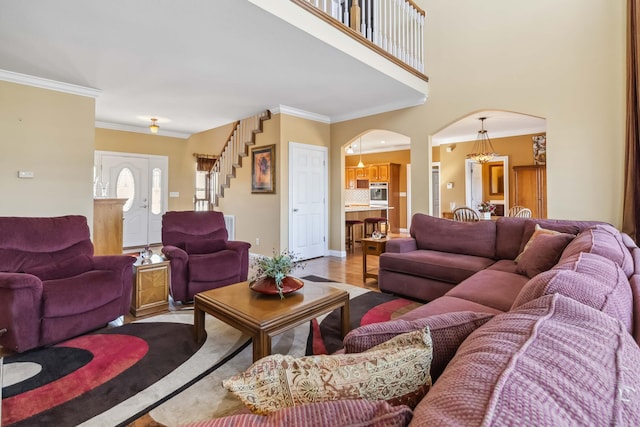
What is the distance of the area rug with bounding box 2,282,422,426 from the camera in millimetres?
1678

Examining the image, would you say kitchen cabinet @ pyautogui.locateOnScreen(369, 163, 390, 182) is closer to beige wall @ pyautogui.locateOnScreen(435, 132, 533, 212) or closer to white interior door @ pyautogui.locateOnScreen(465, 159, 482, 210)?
beige wall @ pyautogui.locateOnScreen(435, 132, 533, 212)

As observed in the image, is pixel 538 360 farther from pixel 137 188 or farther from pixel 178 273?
pixel 137 188

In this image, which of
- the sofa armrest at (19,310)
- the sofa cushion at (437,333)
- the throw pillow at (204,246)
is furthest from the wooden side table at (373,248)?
the sofa armrest at (19,310)

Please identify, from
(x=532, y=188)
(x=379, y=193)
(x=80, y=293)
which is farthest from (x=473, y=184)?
(x=80, y=293)

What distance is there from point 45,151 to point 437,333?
5.21 m

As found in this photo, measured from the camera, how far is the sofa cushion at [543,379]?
0.43m

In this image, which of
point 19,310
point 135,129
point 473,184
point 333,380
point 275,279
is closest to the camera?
point 333,380

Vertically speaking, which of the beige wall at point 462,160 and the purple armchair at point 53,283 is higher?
the beige wall at point 462,160

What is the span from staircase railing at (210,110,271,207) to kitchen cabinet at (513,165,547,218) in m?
5.87

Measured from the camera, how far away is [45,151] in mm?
4152

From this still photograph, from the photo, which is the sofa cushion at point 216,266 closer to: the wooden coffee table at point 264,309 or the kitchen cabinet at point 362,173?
the wooden coffee table at point 264,309

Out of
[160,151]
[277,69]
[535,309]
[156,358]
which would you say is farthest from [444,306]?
[160,151]

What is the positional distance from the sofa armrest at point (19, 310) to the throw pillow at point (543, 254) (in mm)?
3708

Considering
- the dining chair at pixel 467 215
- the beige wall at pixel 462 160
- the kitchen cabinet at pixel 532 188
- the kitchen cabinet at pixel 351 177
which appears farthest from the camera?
the kitchen cabinet at pixel 351 177
